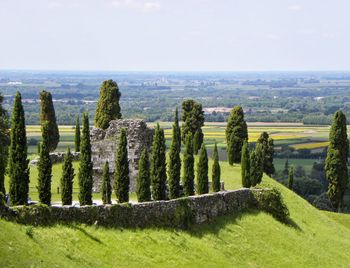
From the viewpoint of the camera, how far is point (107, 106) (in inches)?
3093

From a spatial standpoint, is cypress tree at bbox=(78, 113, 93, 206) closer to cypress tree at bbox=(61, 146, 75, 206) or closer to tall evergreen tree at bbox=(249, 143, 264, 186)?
cypress tree at bbox=(61, 146, 75, 206)

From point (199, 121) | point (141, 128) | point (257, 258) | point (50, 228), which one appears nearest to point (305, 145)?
point (199, 121)

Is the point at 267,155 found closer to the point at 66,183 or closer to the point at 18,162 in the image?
the point at 66,183

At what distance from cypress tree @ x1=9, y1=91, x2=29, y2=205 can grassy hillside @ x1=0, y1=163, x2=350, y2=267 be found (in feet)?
12.4

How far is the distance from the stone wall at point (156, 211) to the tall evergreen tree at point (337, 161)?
74.8ft

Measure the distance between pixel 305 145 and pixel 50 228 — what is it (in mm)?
137360

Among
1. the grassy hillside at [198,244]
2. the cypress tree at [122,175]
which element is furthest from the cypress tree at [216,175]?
the cypress tree at [122,175]

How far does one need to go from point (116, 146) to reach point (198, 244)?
57.8ft

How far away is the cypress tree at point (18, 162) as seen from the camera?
134ft

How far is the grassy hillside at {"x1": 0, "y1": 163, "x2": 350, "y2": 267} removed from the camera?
3503 centimetres

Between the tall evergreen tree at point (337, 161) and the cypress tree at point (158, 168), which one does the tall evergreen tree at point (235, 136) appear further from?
the cypress tree at point (158, 168)

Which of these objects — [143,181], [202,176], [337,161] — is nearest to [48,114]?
[202,176]

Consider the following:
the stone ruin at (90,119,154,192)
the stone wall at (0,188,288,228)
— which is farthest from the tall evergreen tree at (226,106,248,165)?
the stone wall at (0,188,288,228)

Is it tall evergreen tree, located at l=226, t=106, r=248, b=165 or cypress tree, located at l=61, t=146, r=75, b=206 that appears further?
tall evergreen tree, located at l=226, t=106, r=248, b=165
